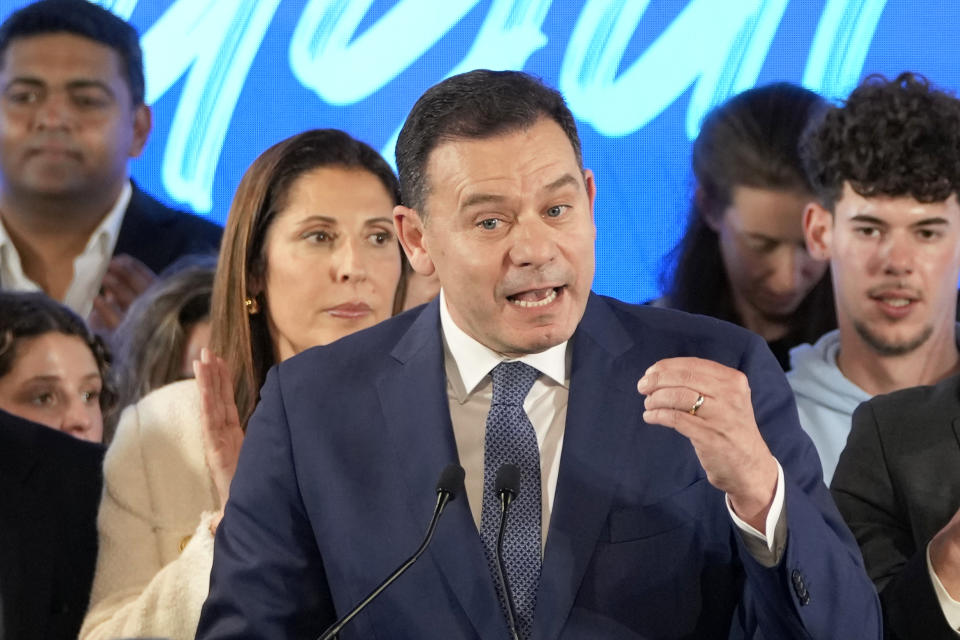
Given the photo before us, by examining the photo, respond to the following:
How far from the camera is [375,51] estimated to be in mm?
3381

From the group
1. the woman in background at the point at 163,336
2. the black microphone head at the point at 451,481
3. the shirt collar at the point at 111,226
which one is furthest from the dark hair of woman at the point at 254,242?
the black microphone head at the point at 451,481

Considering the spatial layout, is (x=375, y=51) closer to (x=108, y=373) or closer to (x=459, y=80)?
(x=108, y=373)

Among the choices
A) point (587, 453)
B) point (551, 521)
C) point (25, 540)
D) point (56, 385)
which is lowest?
point (25, 540)

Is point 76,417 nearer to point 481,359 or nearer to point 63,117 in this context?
point 63,117

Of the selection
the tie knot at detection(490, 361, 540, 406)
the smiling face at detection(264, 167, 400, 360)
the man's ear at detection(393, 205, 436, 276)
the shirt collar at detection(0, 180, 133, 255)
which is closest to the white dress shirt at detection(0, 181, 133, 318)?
the shirt collar at detection(0, 180, 133, 255)

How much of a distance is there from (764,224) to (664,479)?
4.87 feet

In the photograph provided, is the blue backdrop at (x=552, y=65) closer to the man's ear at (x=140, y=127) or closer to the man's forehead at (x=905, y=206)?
the man's ear at (x=140, y=127)

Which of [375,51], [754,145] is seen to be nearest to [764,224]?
[754,145]

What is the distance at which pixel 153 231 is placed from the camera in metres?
3.43

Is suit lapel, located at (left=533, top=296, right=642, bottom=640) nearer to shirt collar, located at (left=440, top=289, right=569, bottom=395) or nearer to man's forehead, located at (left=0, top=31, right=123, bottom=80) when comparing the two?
shirt collar, located at (left=440, top=289, right=569, bottom=395)

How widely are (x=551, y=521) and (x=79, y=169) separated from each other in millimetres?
2068

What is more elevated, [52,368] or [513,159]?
[513,159]

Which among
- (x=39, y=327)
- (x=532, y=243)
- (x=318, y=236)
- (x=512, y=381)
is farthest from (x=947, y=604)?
(x=39, y=327)

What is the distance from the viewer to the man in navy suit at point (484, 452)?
179 cm
